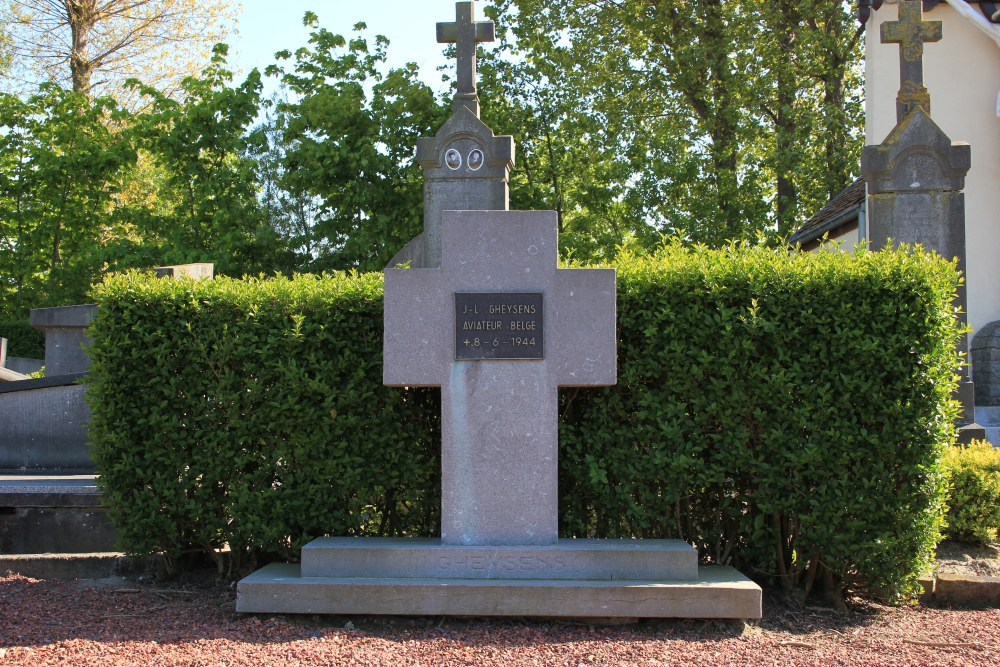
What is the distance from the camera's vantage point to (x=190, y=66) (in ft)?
87.2

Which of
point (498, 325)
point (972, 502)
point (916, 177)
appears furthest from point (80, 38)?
point (972, 502)

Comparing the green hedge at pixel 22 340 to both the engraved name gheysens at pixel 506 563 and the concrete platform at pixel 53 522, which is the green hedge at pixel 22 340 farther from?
the engraved name gheysens at pixel 506 563

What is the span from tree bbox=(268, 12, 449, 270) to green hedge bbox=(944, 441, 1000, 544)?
11261mm

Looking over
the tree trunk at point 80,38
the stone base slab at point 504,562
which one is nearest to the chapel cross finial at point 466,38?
the stone base slab at point 504,562

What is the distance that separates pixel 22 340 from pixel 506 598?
64.4 ft

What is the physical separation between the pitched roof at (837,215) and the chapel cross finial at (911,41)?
4307mm

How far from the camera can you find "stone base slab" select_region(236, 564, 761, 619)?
16.0ft

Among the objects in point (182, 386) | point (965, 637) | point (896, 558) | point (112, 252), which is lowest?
point (965, 637)

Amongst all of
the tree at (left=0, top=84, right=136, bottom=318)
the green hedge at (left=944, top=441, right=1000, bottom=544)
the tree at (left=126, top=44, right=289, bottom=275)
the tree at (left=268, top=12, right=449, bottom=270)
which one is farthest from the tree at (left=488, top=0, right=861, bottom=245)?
the green hedge at (left=944, top=441, right=1000, bottom=544)

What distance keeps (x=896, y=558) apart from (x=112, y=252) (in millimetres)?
17315

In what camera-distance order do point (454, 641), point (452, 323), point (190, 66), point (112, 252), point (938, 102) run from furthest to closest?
point (190, 66)
point (112, 252)
point (938, 102)
point (452, 323)
point (454, 641)

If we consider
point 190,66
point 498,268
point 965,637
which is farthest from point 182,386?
point 190,66

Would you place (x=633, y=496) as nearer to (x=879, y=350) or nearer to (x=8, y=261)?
(x=879, y=350)

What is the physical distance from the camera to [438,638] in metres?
4.70
